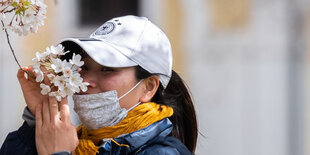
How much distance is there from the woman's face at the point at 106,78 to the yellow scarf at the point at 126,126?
0.07 metres

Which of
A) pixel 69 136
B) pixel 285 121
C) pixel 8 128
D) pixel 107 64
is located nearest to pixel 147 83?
pixel 107 64

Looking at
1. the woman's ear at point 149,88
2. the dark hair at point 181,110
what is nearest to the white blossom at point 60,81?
the woman's ear at point 149,88

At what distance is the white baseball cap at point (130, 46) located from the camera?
9.00 ft

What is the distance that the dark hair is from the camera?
3.11 metres

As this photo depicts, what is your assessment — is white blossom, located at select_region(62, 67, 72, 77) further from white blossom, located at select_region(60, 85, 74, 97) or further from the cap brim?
the cap brim

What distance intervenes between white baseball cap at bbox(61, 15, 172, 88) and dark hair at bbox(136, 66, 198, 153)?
0.45ft

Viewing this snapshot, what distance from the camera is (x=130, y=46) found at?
284 cm

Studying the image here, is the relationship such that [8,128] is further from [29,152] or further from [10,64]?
[29,152]

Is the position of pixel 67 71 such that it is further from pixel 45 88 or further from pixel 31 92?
pixel 31 92

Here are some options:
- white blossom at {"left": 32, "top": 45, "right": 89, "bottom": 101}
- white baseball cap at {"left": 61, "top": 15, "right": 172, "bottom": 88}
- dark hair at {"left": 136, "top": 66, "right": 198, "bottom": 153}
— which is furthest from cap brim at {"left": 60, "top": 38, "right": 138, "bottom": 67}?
dark hair at {"left": 136, "top": 66, "right": 198, "bottom": 153}

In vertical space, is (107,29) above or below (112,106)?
above

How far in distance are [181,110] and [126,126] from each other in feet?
1.53

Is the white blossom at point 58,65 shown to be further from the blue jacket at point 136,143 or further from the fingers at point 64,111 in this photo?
the blue jacket at point 136,143

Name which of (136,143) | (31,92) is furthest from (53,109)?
(136,143)
